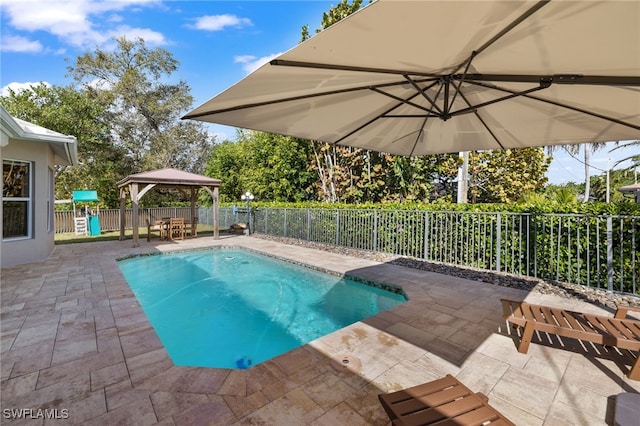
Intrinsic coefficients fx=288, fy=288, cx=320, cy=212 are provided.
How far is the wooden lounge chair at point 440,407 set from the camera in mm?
1622

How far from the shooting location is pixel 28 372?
8.57 ft

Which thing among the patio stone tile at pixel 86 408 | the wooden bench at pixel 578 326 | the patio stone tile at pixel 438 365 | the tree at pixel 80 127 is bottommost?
the patio stone tile at pixel 86 408

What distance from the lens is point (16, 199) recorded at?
7000 mm

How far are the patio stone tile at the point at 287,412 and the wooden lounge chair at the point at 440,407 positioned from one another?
0.60m

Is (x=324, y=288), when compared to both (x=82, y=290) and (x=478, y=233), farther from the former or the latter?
(x=82, y=290)

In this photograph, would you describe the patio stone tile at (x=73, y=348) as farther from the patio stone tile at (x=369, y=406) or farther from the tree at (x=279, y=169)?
the tree at (x=279, y=169)

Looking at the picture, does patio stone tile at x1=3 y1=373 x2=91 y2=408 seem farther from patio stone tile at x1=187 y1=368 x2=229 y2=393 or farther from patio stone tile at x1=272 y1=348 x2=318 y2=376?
patio stone tile at x1=272 y1=348 x2=318 y2=376

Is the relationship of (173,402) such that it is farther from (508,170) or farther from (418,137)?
(508,170)

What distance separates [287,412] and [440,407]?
41.4 inches

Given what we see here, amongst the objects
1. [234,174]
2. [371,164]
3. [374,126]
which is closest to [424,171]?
[371,164]

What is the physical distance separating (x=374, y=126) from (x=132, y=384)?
11.7ft

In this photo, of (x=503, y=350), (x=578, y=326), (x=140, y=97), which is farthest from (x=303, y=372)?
(x=140, y=97)

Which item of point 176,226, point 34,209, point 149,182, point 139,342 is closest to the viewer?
point 139,342

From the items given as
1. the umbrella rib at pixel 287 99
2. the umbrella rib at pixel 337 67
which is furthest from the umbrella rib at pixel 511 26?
the umbrella rib at pixel 287 99
